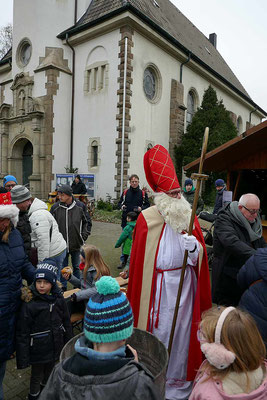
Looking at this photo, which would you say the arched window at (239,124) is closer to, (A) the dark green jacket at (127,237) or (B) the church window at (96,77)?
(B) the church window at (96,77)

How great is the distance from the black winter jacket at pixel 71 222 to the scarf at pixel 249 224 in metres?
2.54

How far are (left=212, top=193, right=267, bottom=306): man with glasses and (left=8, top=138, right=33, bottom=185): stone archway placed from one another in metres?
16.4

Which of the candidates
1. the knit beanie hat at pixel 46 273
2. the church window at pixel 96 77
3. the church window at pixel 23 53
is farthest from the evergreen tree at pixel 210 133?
the knit beanie hat at pixel 46 273

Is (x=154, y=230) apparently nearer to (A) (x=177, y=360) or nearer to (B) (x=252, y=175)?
(A) (x=177, y=360)

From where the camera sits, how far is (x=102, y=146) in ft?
48.9

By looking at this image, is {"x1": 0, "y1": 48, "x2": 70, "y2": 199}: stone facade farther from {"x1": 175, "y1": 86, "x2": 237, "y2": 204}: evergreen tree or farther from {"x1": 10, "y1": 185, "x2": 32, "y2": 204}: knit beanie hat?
{"x1": 10, "y1": 185, "x2": 32, "y2": 204}: knit beanie hat

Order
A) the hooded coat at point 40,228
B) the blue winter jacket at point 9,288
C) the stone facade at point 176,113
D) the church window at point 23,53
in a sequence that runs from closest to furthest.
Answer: the blue winter jacket at point 9,288 < the hooded coat at point 40,228 < the stone facade at point 176,113 < the church window at point 23,53

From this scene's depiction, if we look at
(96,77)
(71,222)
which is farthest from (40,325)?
(96,77)

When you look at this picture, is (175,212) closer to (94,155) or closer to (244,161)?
(244,161)

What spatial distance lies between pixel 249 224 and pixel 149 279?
4.27 ft

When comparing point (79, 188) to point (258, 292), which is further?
point (79, 188)

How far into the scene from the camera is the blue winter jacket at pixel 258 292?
2043mm

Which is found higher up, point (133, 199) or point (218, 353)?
point (133, 199)

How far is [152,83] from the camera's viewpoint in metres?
16.2
